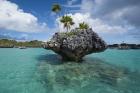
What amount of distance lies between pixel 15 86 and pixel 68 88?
20.9ft

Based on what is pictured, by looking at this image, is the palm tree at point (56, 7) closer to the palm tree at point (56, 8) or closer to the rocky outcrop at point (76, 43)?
the palm tree at point (56, 8)

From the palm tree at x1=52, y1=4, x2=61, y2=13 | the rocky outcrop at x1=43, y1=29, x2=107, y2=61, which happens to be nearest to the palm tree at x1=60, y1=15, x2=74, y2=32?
the palm tree at x1=52, y1=4, x2=61, y2=13

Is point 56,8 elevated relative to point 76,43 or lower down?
elevated

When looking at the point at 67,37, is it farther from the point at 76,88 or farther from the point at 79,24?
the point at 76,88

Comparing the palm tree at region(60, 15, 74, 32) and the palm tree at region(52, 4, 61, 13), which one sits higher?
the palm tree at region(52, 4, 61, 13)

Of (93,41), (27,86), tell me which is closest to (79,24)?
(93,41)

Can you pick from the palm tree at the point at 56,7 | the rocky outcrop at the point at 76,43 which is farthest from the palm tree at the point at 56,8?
the rocky outcrop at the point at 76,43

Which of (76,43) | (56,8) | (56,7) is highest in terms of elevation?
(56,7)

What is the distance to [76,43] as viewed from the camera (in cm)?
4522

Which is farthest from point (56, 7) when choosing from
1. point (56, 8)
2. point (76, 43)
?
point (76, 43)

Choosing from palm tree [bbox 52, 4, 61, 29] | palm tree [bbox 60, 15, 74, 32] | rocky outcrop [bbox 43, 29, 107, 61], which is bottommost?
rocky outcrop [bbox 43, 29, 107, 61]

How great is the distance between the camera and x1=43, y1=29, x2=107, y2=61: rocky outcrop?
45406 millimetres

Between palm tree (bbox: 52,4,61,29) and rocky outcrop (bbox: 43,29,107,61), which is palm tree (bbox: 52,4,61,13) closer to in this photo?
palm tree (bbox: 52,4,61,29)

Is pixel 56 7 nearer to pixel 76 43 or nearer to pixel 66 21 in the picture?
pixel 66 21
